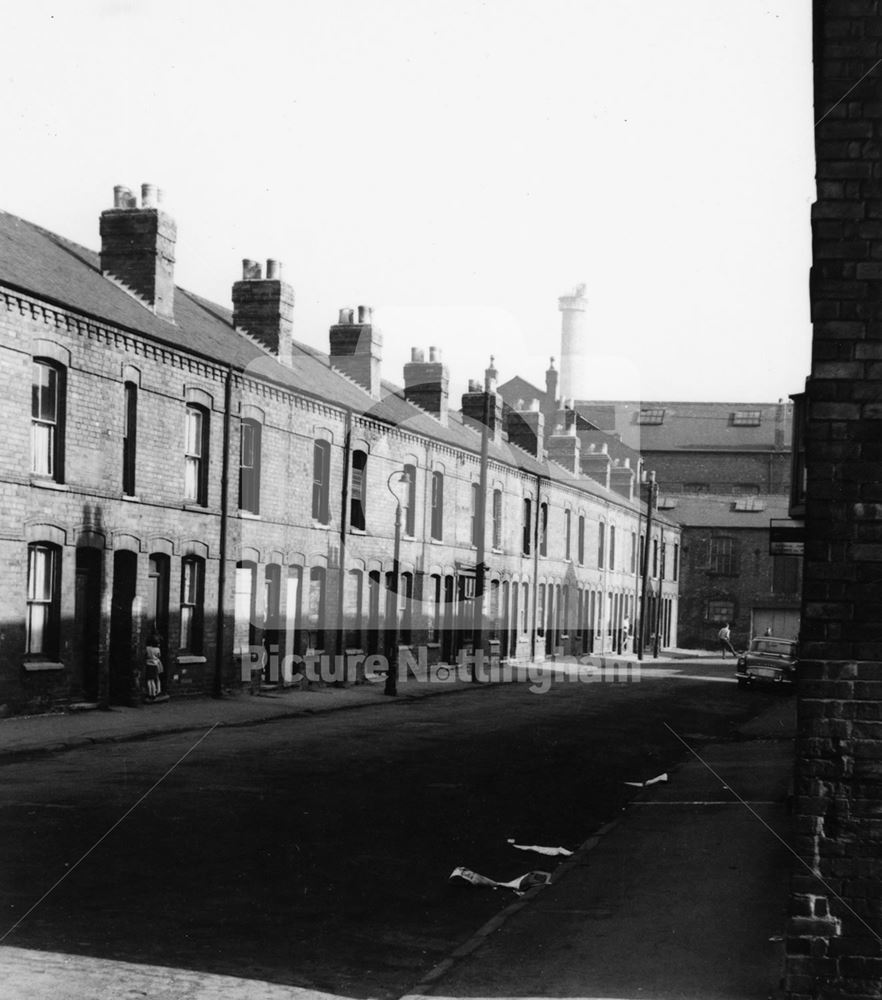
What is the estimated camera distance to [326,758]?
17031mm

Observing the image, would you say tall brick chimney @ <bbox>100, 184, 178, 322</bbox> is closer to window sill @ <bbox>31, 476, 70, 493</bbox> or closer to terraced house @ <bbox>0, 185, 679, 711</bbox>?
terraced house @ <bbox>0, 185, 679, 711</bbox>

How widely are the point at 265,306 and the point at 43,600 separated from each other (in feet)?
39.5

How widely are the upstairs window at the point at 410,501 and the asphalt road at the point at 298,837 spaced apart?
14894mm

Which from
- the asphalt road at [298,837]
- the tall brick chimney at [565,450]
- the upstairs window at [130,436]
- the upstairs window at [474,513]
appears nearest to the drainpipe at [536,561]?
the upstairs window at [474,513]

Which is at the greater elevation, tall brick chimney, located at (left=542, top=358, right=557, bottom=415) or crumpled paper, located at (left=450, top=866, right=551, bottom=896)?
tall brick chimney, located at (left=542, top=358, right=557, bottom=415)

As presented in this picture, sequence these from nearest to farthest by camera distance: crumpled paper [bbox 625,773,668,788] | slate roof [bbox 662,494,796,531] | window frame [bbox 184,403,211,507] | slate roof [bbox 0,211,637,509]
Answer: crumpled paper [bbox 625,773,668,788] < slate roof [bbox 0,211,637,509] < window frame [bbox 184,403,211,507] < slate roof [bbox 662,494,796,531]

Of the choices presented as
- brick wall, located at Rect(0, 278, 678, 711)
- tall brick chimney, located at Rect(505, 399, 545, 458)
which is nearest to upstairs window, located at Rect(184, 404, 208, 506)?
brick wall, located at Rect(0, 278, 678, 711)

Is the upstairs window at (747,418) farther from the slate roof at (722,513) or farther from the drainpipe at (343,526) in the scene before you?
the drainpipe at (343,526)

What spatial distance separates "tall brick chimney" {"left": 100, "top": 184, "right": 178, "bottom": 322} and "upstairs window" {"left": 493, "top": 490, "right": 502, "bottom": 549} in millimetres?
19358

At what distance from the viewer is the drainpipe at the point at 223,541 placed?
87.5 feet

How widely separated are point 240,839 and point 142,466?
14252 mm

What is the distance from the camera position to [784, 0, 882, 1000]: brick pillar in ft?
18.5

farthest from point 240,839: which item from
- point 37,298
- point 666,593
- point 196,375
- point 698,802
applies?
point 666,593

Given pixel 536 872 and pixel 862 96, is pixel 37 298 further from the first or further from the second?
pixel 862 96
